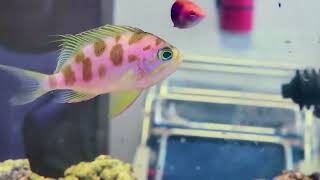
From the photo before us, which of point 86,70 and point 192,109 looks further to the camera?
point 192,109

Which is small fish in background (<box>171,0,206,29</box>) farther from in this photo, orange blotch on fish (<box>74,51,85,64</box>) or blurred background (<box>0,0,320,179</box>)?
orange blotch on fish (<box>74,51,85,64</box>)

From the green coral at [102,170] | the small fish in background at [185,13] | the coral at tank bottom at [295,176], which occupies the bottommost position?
the coral at tank bottom at [295,176]

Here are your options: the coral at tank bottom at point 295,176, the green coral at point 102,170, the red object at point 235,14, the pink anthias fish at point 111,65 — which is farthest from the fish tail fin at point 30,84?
the coral at tank bottom at point 295,176

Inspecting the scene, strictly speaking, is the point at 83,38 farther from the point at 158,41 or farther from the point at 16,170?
the point at 16,170

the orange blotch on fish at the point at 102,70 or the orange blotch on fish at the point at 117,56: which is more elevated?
the orange blotch on fish at the point at 117,56

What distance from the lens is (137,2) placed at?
5.63ft

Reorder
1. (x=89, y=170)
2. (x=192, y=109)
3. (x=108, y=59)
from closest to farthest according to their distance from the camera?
(x=108, y=59)
(x=89, y=170)
(x=192, y=109)

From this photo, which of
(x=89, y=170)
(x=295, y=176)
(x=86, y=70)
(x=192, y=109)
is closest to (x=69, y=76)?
(x=86, y=70)

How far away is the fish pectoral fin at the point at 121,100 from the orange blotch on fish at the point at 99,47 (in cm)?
12

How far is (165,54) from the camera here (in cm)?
161

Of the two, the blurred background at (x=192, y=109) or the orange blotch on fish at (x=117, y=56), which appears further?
the blurred background at (x=192, y=109)

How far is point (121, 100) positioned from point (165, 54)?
0.57 ft

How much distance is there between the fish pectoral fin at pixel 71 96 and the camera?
5.41 ft

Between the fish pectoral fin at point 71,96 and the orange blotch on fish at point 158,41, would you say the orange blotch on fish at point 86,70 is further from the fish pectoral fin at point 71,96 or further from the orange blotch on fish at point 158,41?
the orange blotch on fish at point 158,41
